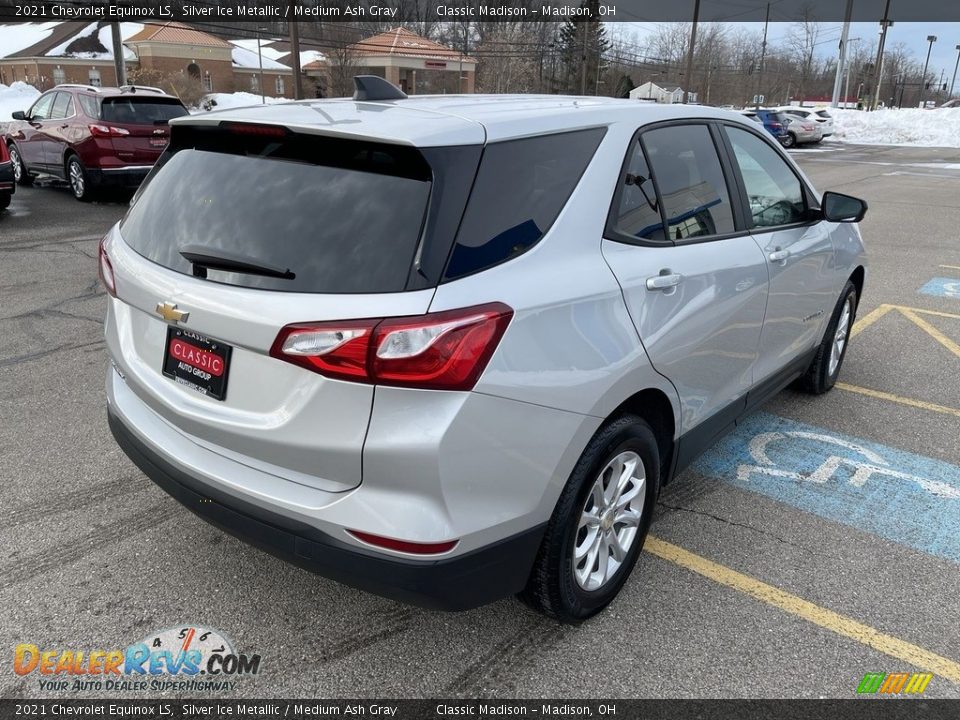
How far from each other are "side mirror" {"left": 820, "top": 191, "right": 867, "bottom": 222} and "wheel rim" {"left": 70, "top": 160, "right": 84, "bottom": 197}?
11.4 meters

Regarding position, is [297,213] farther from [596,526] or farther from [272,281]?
[596,526]

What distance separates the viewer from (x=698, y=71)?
76375 millimetres

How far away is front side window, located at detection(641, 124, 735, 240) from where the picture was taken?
9.79ft

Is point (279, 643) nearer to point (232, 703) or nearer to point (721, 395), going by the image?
point (232, 703)

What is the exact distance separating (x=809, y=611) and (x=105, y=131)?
1183 centimetres

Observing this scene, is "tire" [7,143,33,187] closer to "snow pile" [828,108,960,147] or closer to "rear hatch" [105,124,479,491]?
"rear hatch" [105,124,479,491]

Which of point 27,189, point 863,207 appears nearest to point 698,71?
point 27,189

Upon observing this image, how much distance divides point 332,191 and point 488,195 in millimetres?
473

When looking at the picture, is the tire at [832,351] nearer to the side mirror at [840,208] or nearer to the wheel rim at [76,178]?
the side mirror at [840,208]

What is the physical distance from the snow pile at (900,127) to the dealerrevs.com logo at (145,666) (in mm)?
45085

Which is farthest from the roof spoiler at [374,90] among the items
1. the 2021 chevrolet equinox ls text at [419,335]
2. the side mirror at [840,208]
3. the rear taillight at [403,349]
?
the side mirror at [840,208]

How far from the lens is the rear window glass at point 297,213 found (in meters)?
2.11

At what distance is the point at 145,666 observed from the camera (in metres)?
2.50

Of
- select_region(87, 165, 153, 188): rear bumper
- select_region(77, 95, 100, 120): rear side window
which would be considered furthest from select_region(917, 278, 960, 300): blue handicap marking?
select_region(77, 95, 100, 120): rear side window
